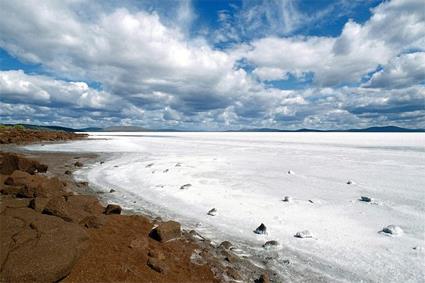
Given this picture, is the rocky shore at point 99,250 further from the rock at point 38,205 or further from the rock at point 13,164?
the rock at point 13,164

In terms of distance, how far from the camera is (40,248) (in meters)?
4.62

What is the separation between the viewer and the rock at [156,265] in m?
5.01

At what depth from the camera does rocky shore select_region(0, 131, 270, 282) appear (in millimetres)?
4383

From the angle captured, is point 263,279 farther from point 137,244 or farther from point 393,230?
point 393,230

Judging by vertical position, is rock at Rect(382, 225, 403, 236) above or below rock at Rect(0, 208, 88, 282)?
below

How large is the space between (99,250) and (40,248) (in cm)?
90

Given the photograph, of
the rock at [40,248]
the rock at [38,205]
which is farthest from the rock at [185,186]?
the rock at [40,248]

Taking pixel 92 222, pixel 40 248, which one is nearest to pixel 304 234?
pixel 92 222

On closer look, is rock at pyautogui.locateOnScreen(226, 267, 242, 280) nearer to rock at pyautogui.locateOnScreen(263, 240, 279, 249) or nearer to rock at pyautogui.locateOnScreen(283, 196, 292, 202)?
rock at pyautogui.locateOnScreen(263, 240, 279, 249)

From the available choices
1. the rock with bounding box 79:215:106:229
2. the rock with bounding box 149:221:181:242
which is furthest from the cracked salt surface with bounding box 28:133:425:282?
the rock with bounding box 79:215:106:229

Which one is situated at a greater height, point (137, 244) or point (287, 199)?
point (137, 244)

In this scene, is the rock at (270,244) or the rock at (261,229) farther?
the rock at (261,229)

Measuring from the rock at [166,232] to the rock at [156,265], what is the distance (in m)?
1.13

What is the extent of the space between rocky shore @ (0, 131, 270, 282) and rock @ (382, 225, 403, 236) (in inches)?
131
